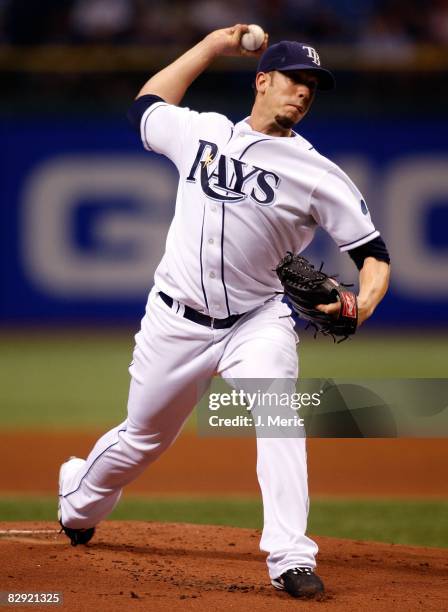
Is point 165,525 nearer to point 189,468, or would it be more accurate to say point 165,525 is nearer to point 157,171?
point 189,468

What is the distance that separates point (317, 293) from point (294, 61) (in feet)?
3.09

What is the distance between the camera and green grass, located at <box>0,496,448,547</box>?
18.7 feet

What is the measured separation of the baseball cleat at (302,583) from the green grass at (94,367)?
4.46m

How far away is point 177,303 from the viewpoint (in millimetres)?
4422

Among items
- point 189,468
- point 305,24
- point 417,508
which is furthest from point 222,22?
point 417,508

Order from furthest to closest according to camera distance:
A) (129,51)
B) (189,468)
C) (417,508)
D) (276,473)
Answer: (129,51) → (189,468) → (417,508) → (276,473)

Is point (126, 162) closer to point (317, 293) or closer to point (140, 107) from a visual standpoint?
point (140, 107)

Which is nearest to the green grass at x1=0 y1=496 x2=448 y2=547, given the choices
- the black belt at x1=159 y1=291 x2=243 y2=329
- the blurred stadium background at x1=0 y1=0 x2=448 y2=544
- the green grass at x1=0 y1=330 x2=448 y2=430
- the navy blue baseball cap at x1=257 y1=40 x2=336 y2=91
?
the black belt at x1=159 y1=291 x2=243 y2=329

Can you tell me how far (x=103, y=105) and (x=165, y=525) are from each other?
7738 mm

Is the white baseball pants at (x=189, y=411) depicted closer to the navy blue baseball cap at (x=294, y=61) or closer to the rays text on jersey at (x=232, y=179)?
the rays text on jersey at (x=232, y=179)

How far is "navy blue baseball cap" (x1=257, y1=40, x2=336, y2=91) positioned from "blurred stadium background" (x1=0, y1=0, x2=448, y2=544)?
7676 mm

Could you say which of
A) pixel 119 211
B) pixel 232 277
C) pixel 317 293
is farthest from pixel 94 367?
pixel 317 293

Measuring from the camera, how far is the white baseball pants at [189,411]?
4008 millimetres

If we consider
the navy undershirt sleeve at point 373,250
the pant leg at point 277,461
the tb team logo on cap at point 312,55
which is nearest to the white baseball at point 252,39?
the tb team logo on cap at point 312,55
